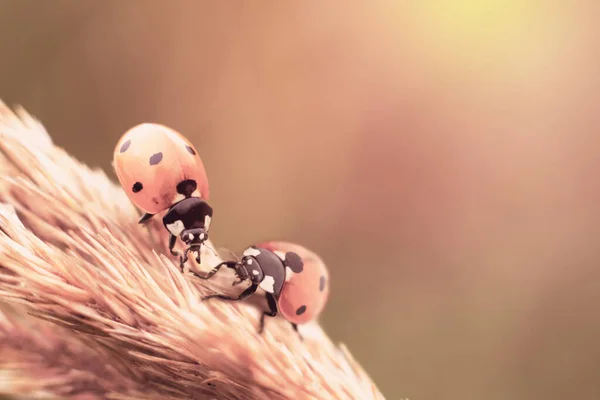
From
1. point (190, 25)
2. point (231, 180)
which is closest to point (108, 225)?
point (231, 180)

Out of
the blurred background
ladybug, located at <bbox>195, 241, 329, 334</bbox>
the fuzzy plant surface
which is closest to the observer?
the fuzzy plant surface

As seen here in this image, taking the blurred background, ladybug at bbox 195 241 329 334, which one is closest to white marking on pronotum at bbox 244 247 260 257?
ladybug at bbox 195 241 329 334

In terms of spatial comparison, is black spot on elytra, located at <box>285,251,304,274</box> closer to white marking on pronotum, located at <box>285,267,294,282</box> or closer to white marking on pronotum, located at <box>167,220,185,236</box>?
white marking on pronotum, located at <box>285,267,294,282</box>

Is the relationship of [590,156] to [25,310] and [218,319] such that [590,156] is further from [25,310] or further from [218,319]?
[25,310]

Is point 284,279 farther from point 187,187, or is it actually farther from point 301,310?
point 187,187

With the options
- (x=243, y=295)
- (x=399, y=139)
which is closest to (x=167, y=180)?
(x=243, y=295)
